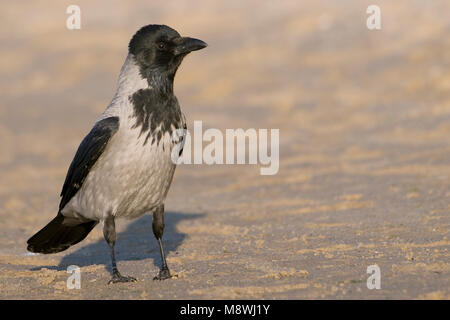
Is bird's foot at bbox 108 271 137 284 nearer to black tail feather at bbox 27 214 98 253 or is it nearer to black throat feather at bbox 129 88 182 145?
black tail feather at bbox 27 214 98 253

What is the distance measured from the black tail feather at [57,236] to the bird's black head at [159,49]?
1.58 metres

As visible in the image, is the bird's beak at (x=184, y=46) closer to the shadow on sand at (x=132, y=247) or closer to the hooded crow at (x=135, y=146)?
the hooded crow at (x=135, y=146)

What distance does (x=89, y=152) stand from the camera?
22.3 ft

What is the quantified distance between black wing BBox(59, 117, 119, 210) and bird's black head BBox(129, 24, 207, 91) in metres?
0.60

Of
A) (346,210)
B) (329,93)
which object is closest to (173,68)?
(346,210)

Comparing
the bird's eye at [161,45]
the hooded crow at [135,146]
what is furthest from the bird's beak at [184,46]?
the bird's eye at [161,45]

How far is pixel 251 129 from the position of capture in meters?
16.2

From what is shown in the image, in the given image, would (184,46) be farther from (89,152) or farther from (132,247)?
(132,247)

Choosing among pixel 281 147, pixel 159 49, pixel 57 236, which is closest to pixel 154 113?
pixel 159 49

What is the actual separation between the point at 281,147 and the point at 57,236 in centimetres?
737

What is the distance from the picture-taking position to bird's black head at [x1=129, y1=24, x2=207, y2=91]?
6953 millimetres
